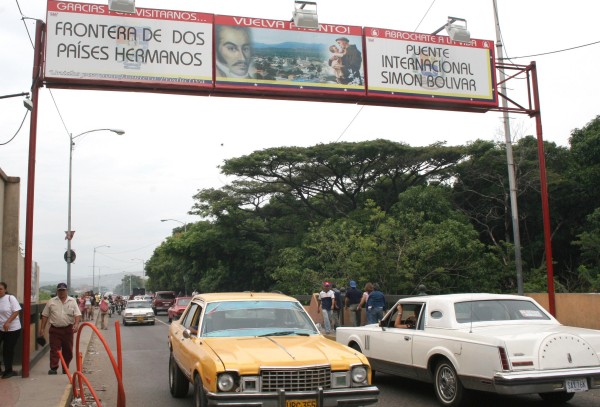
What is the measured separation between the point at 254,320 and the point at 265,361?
1600mm

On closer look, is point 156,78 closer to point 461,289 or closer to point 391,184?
point 461,289

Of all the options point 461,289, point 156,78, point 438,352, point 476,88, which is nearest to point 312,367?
point 438,352

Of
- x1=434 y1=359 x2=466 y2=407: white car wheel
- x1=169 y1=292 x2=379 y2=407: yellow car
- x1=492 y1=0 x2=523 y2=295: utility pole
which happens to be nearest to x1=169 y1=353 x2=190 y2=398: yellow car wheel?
x1=169 y1=292 x2=379 y2=407: yellow car

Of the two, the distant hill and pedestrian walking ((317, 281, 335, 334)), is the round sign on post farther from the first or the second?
the distant hill

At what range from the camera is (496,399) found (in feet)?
28.0

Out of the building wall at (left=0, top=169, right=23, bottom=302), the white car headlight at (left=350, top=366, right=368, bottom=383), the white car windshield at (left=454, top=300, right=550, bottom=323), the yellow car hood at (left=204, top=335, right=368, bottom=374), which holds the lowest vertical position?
the white car headlight at (left=350, top=366, right=368, bottom=383)

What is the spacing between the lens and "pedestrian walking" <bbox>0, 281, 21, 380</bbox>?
10.3 meters

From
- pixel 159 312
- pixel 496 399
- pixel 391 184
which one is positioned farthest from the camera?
pixel 159 312

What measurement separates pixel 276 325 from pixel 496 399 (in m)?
3.42

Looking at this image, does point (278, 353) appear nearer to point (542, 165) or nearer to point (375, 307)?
point (375, 307)

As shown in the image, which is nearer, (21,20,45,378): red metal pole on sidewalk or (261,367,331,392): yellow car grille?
(261,367,331,392): yellow car grille

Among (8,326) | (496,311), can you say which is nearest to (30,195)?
(8,326)

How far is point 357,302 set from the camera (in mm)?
17484

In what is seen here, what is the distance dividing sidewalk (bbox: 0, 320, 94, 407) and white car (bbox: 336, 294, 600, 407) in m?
4.85
